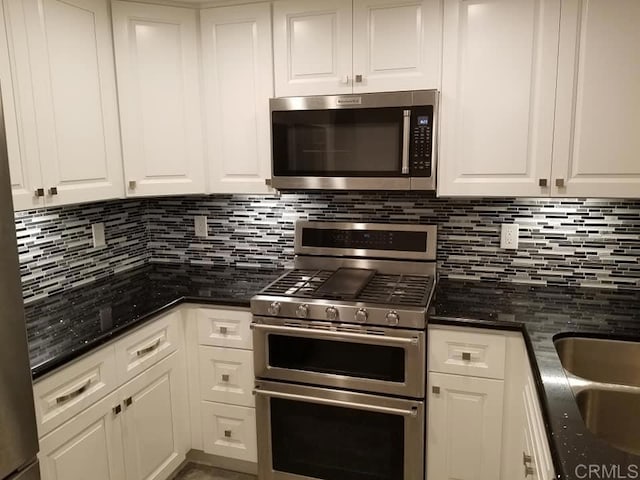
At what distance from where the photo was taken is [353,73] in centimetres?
223

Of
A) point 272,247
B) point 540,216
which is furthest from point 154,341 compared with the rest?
point 540,216

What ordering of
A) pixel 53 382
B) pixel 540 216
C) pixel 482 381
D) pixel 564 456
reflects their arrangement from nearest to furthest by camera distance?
pixel 564 456 → pixel 53 382 → pixel 482 381 → pixel 540 216

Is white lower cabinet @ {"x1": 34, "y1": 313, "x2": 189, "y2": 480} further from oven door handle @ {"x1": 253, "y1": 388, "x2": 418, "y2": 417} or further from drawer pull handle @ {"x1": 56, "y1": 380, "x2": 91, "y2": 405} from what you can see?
oven door handle @ {"x1": 253, "y1": 388, "x2": 418, "y2": 417}

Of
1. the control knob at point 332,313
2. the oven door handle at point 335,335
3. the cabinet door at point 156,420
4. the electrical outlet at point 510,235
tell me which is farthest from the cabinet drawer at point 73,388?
the electrical outlet at point 510,235

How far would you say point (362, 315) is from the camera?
6.69 feet

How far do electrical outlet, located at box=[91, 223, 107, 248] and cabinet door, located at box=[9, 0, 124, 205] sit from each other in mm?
361

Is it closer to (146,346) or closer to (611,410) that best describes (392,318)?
(611,410)

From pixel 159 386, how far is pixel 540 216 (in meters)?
1.88

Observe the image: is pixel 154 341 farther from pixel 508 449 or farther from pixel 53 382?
pixel 508 449

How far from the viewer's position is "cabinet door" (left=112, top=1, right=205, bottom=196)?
2318 mm

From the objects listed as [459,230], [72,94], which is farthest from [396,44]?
[72,94]

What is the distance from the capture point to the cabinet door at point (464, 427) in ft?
6.66

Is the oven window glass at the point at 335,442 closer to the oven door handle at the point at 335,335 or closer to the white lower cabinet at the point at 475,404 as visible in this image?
the white lower cabinet at the point at 475,404

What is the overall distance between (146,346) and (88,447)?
17.2 inches
